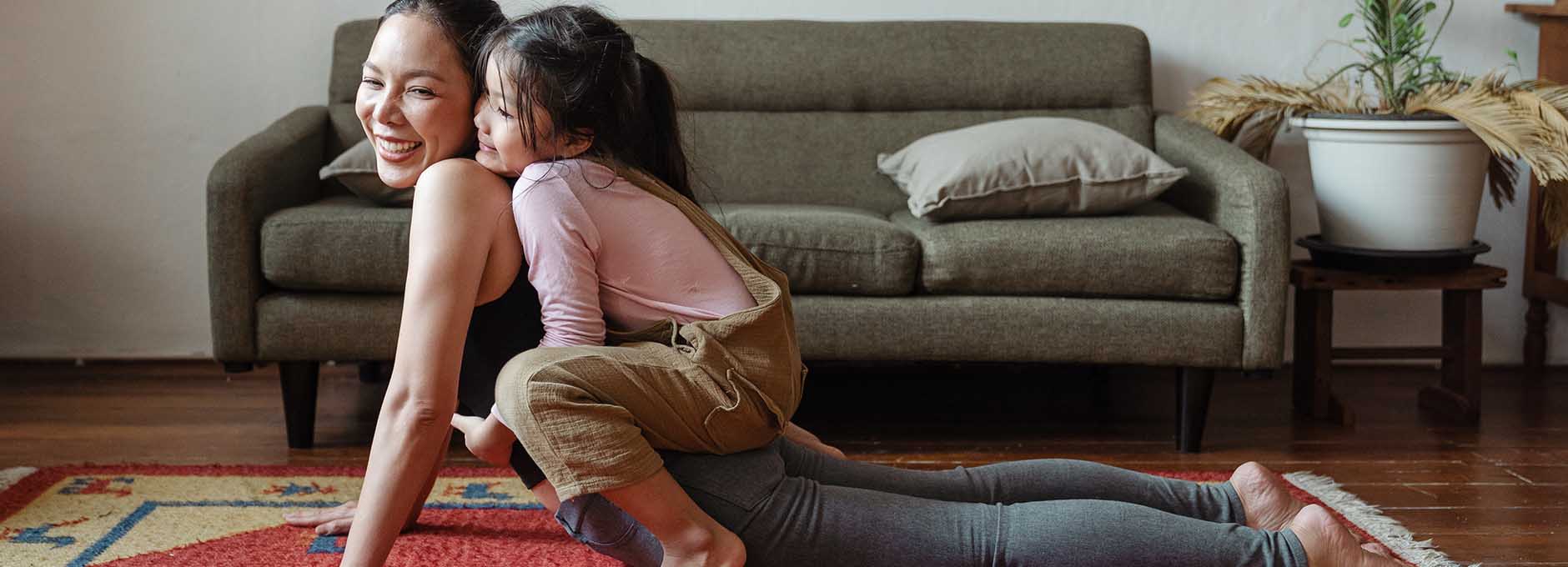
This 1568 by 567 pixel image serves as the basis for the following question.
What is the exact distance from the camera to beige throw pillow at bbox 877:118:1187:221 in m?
2.36

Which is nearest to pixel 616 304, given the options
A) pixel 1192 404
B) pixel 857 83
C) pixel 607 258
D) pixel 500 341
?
pixel 607 258

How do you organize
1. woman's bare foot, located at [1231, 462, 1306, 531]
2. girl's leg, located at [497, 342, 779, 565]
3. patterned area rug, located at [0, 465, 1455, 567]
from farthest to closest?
patterned area rug, located at [0, 465, 1455, 567] → woman's bare foot, located at [1231, 462, 1306, 531] → girl's leg, located at [497, 342, 779, 565]

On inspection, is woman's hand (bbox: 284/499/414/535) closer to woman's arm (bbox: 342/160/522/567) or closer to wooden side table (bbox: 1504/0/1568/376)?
woman's arm (bbox: 342/160/522/567)

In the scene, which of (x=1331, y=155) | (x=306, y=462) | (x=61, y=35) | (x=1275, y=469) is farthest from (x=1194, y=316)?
(x=61, y=35)

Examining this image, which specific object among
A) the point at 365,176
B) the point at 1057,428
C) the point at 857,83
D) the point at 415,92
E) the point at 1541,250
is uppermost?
the point at 415,92

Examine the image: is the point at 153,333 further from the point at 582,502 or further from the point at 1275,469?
the point at 1275,469

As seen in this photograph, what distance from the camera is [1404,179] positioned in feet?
8.07

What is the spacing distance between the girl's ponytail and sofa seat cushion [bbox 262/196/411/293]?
85cm

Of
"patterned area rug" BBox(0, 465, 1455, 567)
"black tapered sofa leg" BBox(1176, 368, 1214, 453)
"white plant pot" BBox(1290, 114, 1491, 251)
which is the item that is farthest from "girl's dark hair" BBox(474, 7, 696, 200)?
"white plant pot" BBox(1290, 114, 1491, 251)

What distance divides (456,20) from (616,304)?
0.35 metres

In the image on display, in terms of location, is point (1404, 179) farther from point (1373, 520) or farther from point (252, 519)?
point (252, 519)

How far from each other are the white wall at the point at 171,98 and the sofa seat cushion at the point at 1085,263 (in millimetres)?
956

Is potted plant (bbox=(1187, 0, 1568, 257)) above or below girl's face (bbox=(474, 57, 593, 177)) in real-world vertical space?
below

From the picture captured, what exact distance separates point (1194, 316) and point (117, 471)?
1803 mm
